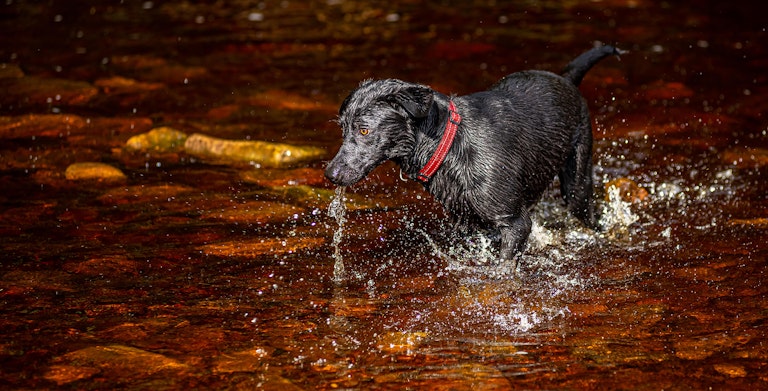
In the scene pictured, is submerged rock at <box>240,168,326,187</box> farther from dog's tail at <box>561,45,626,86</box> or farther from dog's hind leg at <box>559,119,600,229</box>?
dog's tail at <box>561,45,626,86</box>

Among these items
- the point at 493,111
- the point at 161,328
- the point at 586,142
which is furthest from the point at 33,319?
the point at 586,142

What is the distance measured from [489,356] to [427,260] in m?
1.80

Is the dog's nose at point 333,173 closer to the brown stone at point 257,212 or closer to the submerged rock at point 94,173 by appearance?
the brown stone at point 257,212

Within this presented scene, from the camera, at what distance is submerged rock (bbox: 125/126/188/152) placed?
9.53 m

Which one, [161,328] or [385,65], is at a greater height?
[385,65]

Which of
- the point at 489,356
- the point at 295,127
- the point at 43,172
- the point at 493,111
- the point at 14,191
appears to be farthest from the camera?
the point at 295,127

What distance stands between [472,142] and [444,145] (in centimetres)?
27

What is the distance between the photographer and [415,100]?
562 cm

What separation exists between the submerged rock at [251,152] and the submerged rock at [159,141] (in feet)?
0.58

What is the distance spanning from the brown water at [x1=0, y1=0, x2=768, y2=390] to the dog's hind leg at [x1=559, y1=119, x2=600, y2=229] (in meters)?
0.17

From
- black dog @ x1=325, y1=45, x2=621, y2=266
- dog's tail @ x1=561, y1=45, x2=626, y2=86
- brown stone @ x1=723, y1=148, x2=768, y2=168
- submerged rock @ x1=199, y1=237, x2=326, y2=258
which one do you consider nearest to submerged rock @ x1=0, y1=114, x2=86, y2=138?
submerged rock @ x1=199, y1=237, x2=326, y2=258

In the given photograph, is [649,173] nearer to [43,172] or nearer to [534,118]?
[534,118]

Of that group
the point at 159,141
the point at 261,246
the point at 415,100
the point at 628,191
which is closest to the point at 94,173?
the point at 159,141

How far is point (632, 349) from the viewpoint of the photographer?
5.00 metres
